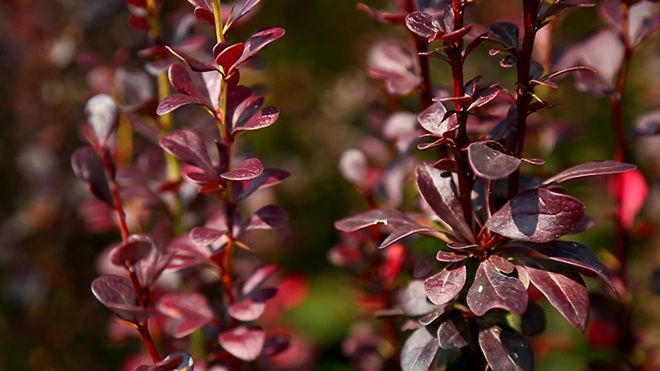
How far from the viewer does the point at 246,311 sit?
108 centimetres

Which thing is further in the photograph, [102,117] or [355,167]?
[355,167]

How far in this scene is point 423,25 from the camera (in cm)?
92

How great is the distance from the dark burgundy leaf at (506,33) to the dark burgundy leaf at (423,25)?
0.09m

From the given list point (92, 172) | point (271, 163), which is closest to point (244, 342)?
point (92, 172)

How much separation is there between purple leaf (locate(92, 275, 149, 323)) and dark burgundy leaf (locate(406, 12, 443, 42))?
1.53 ft

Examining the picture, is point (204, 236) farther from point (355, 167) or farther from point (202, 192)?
point (355, 167)

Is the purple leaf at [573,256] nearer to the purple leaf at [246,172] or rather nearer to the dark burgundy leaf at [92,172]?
the purple leaf at [246,172]

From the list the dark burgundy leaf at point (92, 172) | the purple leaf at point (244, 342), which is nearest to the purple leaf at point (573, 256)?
the purple leaf at point (244, 342)

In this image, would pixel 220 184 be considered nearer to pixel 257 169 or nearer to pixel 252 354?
pixel 257 169

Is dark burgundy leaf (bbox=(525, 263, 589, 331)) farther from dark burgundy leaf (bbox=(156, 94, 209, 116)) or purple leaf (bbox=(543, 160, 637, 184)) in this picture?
dark burgundy leaf (bbox=(156, 94, 209, 116))

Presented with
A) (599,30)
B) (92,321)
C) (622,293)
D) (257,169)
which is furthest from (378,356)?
(92,321)

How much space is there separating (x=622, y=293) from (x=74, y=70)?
1630 millimetres

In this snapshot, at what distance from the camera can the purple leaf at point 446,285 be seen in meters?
0.91

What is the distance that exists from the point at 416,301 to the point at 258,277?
0.24 m
